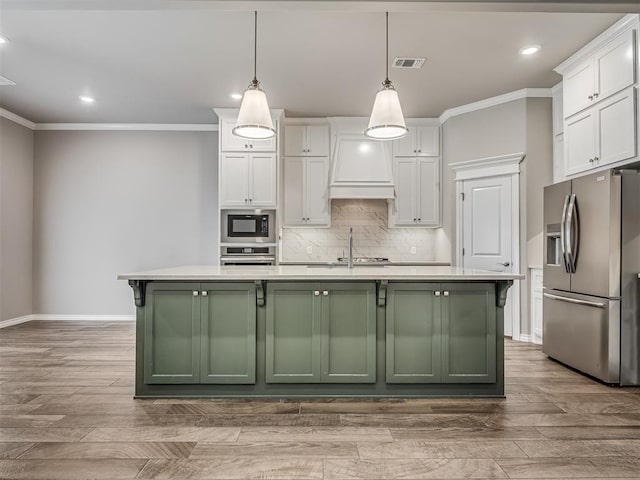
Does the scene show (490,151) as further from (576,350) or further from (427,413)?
(427,413)

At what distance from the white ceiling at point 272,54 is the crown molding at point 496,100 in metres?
0.13

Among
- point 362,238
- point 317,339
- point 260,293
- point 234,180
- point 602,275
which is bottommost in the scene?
point 317,339

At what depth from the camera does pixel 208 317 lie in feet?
10.1

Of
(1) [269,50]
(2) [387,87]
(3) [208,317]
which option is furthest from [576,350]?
(1) [269,50]

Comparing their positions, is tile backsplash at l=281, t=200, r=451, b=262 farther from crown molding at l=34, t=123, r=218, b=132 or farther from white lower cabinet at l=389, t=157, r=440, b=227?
crown molding at l=34, t=123, r=218, b=132

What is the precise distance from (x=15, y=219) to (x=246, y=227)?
3301 millimetres

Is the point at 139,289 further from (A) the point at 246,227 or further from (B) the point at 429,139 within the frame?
(B) the point at 429,139

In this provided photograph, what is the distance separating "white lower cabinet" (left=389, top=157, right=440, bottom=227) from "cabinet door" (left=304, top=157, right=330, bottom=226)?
949 millimetres

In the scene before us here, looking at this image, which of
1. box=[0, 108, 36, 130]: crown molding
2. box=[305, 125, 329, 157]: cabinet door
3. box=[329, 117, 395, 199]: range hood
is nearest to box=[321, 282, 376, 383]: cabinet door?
box=[329, 117, 395, 199]: range hood

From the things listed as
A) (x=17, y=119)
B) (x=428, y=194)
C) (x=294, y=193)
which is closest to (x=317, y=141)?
(x=294, y=193)

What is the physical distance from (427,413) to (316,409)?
0.73 meters

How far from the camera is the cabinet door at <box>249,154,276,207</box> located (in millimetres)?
5469

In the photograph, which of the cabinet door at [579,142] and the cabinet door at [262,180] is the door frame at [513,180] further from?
the cabinet door at [262,180]

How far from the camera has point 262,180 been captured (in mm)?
5473
